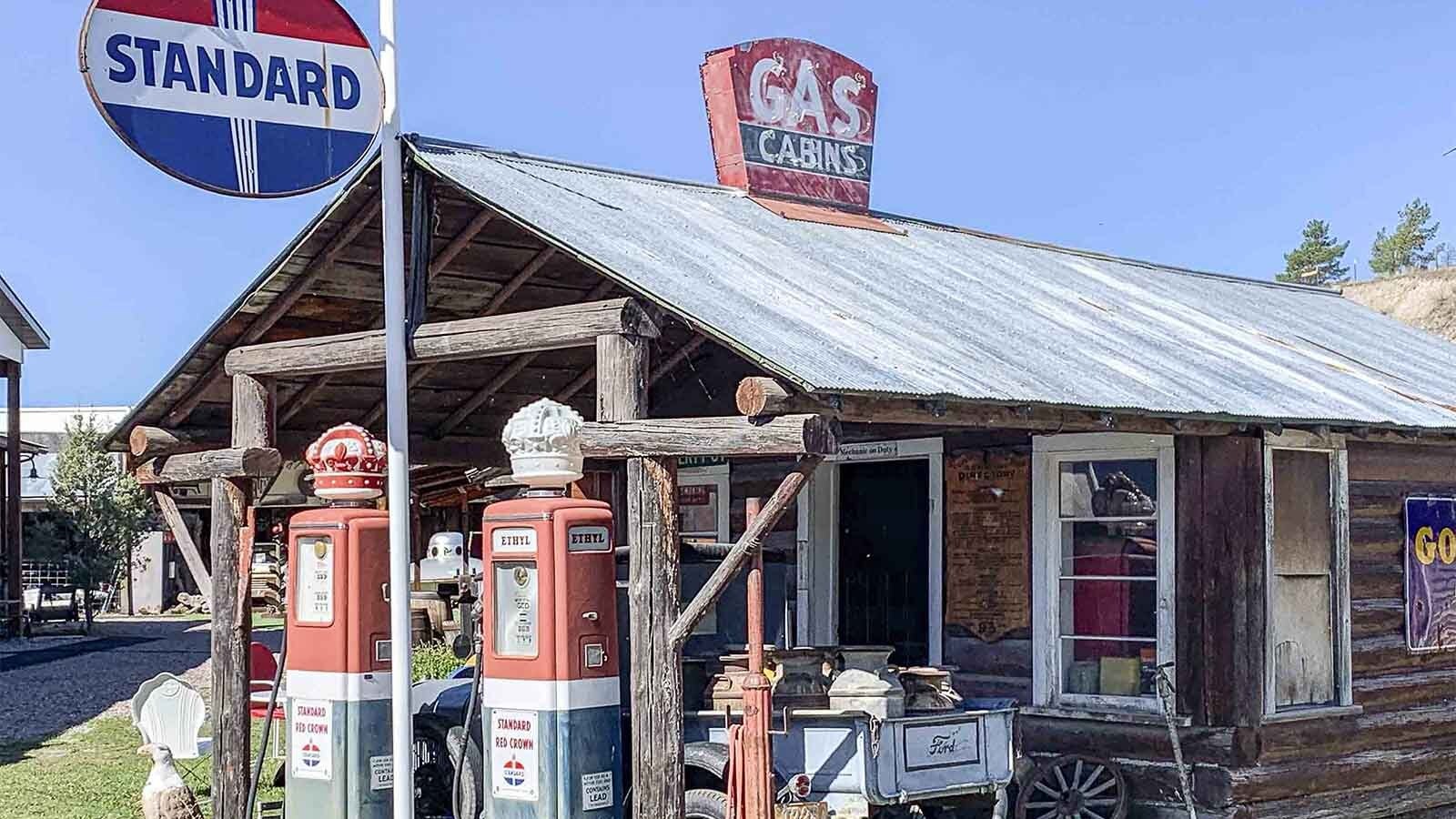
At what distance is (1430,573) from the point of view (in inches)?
527

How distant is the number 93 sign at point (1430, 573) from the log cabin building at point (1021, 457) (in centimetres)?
11

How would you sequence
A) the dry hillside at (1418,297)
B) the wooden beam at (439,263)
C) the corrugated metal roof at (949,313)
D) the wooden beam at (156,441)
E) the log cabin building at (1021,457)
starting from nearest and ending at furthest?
the corrugated metal roof at (949,313) < the log cabin building at (1021,457) < the wooden beam at (439,263) < the wooden beam at (156,441) < the dry hillside at (1418,297)

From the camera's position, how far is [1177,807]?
37.6ft

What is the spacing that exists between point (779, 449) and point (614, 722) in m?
1.62

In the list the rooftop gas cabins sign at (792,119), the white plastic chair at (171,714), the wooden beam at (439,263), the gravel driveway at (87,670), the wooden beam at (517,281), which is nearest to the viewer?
→ the wooden beam at (439,263)

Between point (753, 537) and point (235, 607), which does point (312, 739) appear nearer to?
point (235, 607)

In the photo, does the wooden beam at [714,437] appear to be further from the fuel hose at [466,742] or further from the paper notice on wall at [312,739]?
the paper notice on wall at [312,739]

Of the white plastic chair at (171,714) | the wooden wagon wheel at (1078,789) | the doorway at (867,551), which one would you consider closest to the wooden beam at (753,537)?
the wooden wagon wheel at (1078,789)

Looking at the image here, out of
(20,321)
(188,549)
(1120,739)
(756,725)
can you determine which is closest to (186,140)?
(188,549)

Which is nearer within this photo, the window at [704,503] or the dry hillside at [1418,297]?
the window at [704,503]

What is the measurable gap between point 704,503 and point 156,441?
455 centimetres

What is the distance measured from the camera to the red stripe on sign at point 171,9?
8.27 meters

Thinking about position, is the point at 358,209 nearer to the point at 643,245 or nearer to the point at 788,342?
the point at 643,245

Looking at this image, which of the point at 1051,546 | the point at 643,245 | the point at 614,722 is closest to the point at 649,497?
the point at 614,722
